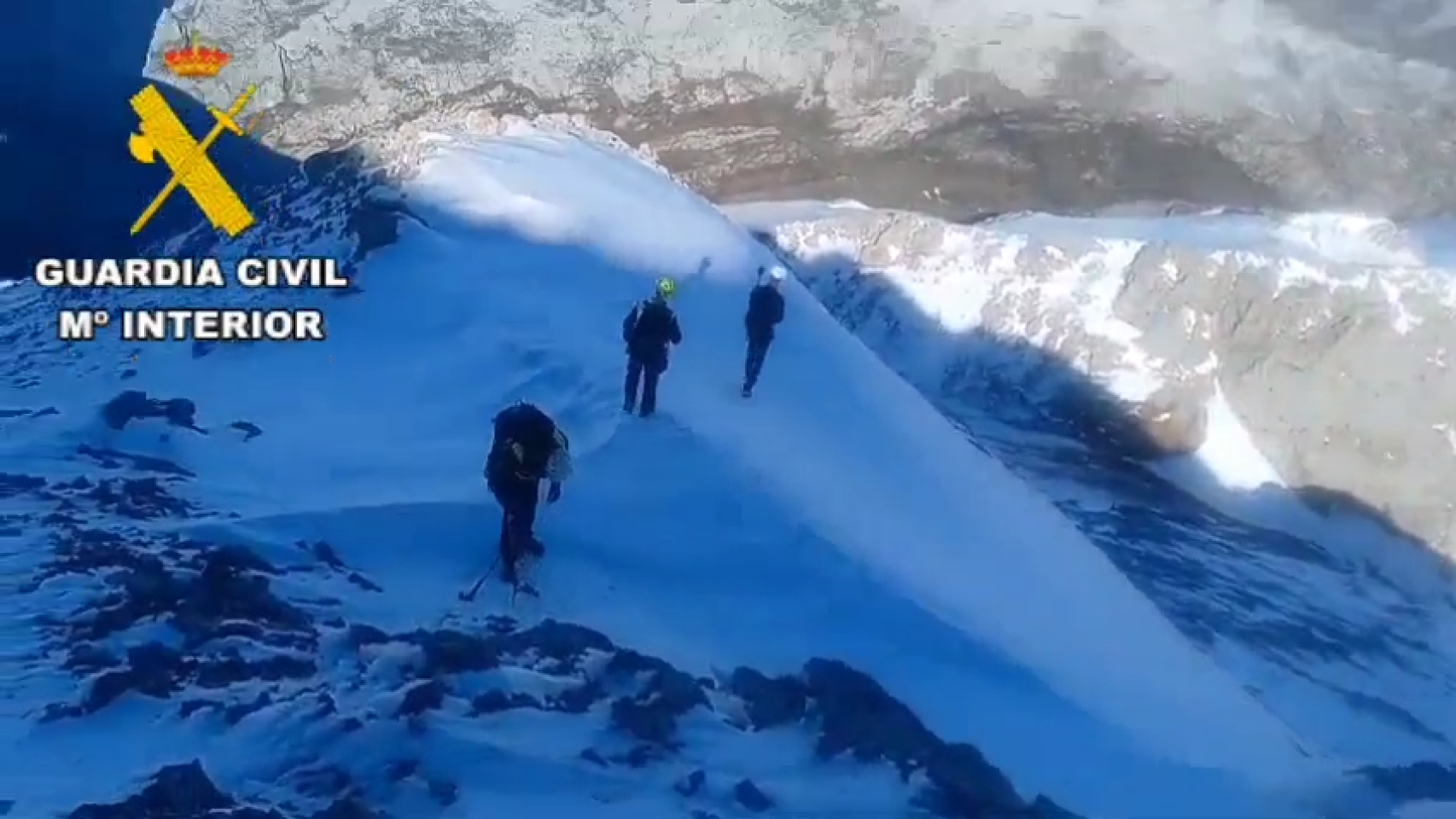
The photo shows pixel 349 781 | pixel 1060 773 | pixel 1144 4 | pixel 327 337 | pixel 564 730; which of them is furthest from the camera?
pixel 1144 4

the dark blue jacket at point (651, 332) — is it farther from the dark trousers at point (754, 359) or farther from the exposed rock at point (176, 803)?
the exposed rock at point (176, 803)

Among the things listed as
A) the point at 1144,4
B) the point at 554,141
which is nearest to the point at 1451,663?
the point at 554,141

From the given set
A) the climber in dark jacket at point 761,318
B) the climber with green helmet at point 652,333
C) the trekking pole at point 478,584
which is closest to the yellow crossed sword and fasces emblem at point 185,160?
the climber in dark jacket at point 761,318

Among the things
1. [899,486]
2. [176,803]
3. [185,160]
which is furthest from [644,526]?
[185,160]

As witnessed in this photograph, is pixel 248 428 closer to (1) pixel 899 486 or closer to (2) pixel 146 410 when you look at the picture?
(2) pixel 146 410

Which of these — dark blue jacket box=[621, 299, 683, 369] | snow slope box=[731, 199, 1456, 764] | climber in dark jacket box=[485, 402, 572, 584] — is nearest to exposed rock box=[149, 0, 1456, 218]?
snow slope box=[731, 199, 1456, 764]

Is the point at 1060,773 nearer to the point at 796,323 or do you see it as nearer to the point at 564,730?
the point at 564,730

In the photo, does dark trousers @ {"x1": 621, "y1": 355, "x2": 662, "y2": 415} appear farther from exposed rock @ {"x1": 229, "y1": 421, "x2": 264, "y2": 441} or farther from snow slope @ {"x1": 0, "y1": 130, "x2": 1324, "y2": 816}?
exposed rock @ {"x1": 229, "y1": 421, "x2": 264, "y2": 441}
